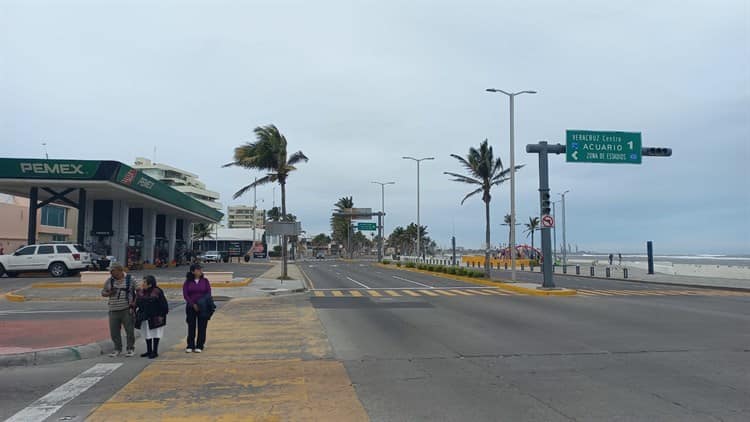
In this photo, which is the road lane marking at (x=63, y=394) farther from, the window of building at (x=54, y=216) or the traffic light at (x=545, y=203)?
the window of building at (x=54, y=216)

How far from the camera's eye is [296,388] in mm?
7602

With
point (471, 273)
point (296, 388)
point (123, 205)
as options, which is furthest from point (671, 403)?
point (123, 205)

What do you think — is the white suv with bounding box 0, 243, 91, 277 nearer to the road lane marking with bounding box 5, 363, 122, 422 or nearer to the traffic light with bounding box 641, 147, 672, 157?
the road lane marking with bounding box 5, 363, 122, 422

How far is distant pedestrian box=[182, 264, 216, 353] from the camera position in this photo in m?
10.1

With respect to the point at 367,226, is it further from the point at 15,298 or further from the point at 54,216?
the point at 15,298

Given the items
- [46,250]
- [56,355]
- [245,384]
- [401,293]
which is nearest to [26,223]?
[46,250]

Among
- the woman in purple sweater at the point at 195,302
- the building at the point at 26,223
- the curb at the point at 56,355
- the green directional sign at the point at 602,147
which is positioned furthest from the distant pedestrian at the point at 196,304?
the building at the point at 26,223

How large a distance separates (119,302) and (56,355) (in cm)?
132

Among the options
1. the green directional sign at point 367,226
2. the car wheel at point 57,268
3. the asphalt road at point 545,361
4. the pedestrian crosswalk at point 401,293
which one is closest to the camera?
the asphalt road at point 545,361

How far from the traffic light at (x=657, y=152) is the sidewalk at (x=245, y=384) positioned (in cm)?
1970

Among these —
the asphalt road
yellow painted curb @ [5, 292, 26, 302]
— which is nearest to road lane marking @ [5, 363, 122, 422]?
the asphalt road

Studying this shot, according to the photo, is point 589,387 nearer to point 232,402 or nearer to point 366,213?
point 232,402

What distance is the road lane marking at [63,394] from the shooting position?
634cm

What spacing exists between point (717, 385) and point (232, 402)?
21.8 ft
